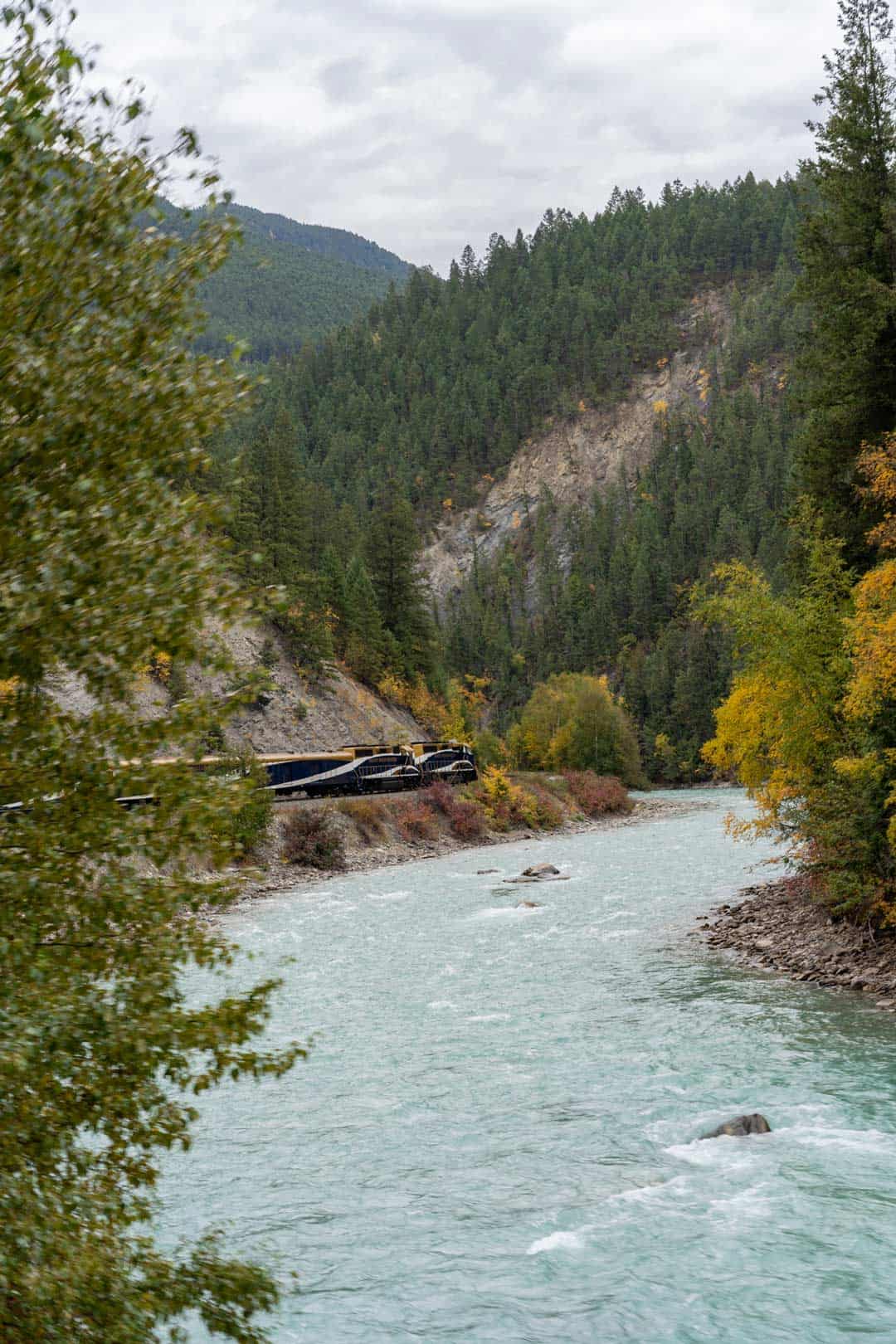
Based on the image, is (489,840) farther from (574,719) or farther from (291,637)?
(574,719)

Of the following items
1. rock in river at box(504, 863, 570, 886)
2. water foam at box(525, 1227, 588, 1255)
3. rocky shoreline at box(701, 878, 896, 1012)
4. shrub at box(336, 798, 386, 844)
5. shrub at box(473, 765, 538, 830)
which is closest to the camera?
water foam at box(525, 1227, 588, 1255)

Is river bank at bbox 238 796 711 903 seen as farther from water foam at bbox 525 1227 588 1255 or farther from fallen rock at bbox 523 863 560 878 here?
water foam at bbox 525 1227 588 1255

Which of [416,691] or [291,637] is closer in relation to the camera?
[291,637]

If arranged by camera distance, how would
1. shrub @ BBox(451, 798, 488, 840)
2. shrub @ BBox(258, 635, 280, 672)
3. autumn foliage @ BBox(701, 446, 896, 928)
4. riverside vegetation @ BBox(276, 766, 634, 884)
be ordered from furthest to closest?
shrub @ BBox(258, 635, 280, 672)
shrub @ BBox(451, 798, 488, 840)
riverside vegetation @ BBox(276, 766, 634, 884)
autumn foliage @ BBox(701, 446, 896, 928)

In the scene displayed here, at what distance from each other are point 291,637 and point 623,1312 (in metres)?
70.7

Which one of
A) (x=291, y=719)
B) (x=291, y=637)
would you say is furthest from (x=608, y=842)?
(x=291, y=637)

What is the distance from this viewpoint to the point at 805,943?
27125 mm

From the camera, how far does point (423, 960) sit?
2834 cm

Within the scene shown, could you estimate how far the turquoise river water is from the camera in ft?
36.5

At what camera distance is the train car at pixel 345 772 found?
59.9m

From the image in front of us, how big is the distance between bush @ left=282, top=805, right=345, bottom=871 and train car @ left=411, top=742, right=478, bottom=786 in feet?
60.4

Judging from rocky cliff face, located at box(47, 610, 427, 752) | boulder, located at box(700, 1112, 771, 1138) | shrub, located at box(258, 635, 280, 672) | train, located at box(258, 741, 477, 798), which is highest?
shrub, located at box(258, 635, 280, 672)

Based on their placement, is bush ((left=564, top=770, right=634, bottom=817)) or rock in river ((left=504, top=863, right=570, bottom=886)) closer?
rock in river ((left=504, top=863, right=570, bottom=886))

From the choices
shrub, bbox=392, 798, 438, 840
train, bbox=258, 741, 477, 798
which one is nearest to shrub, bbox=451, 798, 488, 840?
shrub, bbox=392, 798, 438, 840
